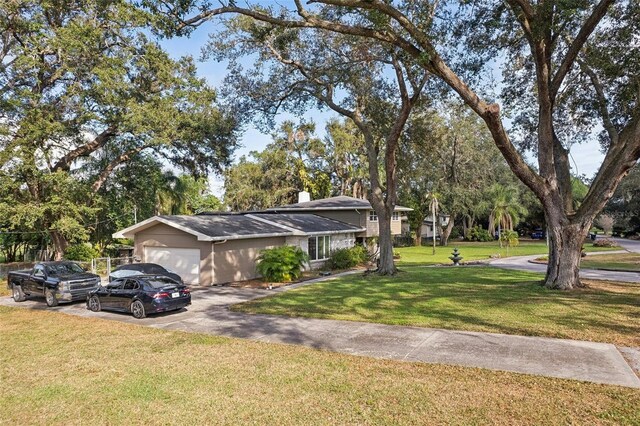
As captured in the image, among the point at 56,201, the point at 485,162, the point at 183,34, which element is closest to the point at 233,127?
the point at 56,201

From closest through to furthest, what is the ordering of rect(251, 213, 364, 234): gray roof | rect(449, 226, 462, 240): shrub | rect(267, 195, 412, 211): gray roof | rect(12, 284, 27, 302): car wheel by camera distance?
rect(12, 284, 27, 302): car wheel, rect(251, 213, 364, 234): gray roof, rect(267, 195, 412, 211): gray roof, rect(449, 226, 462, 240): shrub

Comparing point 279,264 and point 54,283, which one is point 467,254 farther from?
point 54,283

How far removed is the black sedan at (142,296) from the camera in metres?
13.3

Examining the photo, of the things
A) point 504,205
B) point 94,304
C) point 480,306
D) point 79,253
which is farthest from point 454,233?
point 94,304

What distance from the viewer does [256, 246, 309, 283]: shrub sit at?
21328mm

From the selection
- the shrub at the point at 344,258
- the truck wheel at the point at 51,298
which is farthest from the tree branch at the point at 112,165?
the shrub at the point at 344,258

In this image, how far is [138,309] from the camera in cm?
1342

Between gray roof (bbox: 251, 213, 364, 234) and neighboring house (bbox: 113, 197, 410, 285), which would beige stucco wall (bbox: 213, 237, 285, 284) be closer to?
neighboring house (bbox: 113, 197, 410, 285)

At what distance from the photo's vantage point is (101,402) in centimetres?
662

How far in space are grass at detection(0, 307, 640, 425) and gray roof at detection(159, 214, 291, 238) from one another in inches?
458

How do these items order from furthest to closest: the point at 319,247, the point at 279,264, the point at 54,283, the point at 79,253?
the point at 319,247, the point at 79,253, the point at 279,264, the point at 54,283

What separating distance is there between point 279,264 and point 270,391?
14.4 m

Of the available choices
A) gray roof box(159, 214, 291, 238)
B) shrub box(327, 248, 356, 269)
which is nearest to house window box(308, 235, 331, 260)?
shrub box(327, 248, 356, 269)

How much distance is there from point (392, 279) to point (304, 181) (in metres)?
30.4
